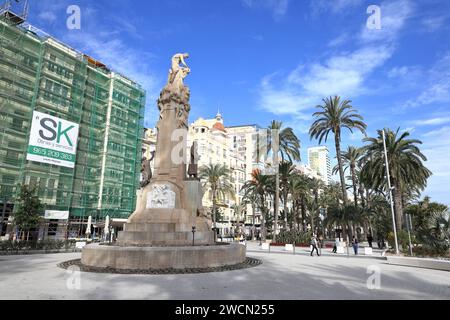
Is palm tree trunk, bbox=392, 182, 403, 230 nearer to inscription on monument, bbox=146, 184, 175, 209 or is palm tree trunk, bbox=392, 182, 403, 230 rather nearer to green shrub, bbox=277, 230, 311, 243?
green shrub, bbox=277, 230, 311, 243

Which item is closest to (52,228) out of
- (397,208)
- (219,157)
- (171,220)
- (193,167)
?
(193,167)

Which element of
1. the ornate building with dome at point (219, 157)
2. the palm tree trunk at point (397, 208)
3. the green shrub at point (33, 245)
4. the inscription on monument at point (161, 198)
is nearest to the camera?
the inscription on monument at point (161, 198)

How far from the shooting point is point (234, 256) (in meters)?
13.5

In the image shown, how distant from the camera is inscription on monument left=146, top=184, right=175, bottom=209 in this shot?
582 inches

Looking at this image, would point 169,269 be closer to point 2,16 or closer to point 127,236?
point 127,236

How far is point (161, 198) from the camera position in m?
14.9

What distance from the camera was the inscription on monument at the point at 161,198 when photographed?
1477cm

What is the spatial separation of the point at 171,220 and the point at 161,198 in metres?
1.33

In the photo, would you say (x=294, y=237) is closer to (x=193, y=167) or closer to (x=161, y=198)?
(x=193, y=167)

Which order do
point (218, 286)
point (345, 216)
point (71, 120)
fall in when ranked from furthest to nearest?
point (71, 120), point (345, 216), point (218, 286)

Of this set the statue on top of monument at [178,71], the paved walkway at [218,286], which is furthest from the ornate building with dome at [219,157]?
the paved walkway at [218,286]

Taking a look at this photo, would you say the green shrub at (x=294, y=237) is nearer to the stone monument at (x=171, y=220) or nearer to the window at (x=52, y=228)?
the stone monument at (x=171, y=220)
